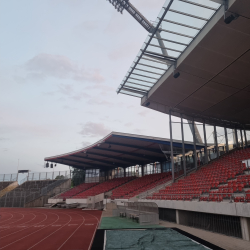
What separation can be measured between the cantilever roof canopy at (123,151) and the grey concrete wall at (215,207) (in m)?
11.1

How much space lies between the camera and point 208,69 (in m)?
15.5

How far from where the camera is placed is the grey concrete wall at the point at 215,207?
9964 mm

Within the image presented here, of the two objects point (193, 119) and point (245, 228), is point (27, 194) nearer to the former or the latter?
point (193, 119)

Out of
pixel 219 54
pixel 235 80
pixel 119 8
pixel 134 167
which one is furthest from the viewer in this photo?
pixel 134 167

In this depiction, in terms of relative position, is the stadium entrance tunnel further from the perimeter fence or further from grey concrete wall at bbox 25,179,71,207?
the perimeter fence

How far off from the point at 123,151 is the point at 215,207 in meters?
23.4

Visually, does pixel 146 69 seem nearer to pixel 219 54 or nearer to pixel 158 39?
pixel 158 39

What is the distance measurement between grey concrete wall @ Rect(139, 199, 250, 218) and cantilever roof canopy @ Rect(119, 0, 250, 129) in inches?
345

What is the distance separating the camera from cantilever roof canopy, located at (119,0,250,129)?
12.1m

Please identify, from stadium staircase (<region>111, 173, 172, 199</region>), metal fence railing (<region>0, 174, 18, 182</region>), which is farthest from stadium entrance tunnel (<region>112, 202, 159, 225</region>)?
metal fence railing (<region>0, 174, 18, 182</region>)

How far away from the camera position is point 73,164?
48375 mm

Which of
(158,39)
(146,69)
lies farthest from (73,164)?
(158,39)

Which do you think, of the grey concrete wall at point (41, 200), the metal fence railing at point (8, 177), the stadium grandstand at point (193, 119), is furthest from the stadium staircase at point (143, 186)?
the metal fence railing at point (8, 177)

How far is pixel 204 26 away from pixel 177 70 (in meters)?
4.00
